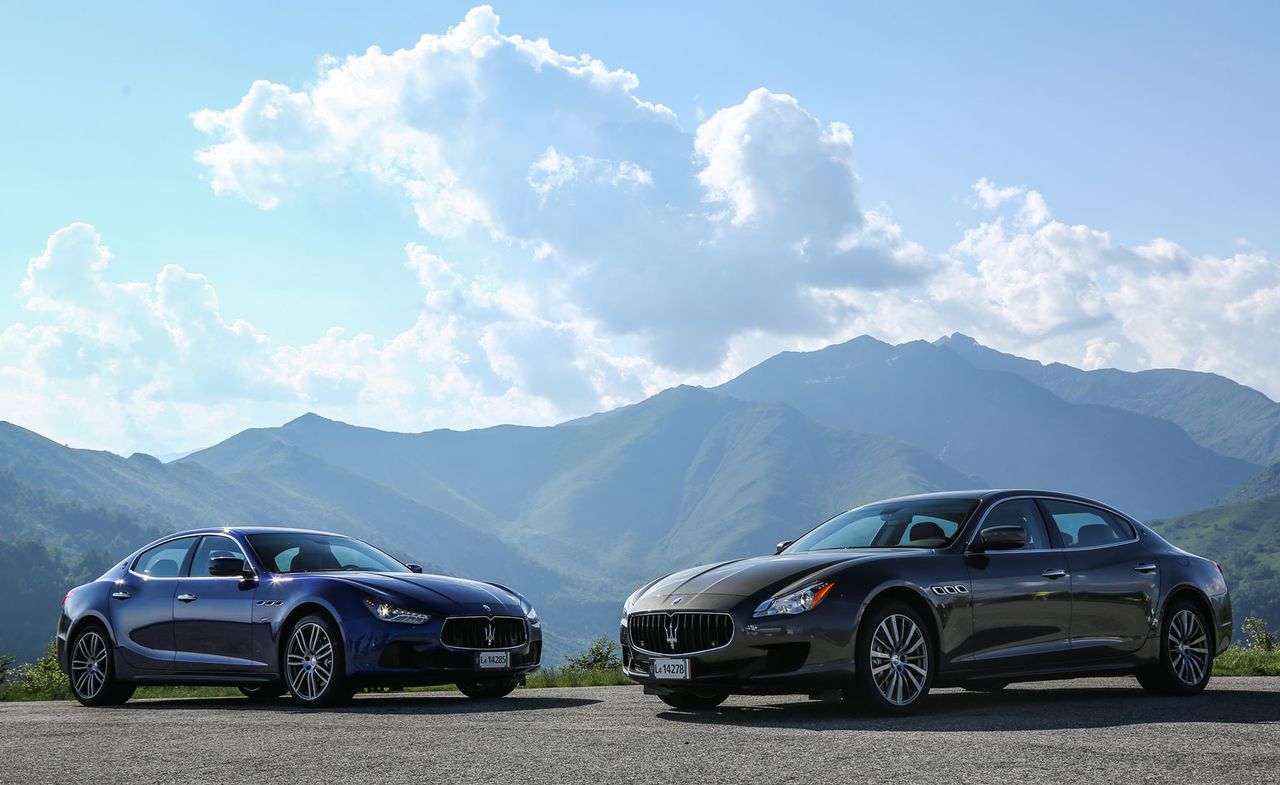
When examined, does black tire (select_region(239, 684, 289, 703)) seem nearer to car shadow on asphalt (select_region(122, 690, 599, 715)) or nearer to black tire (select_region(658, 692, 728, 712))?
car shadow on asphalt (select_region(122, 690, 599, 715))

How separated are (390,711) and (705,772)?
15.3ft

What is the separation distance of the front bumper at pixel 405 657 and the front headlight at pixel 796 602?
3222 millimetres

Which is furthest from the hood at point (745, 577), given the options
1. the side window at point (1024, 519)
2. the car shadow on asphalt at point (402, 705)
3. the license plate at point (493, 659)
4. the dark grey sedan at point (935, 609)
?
the license plate at point (493, 659)

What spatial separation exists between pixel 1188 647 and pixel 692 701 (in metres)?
4.23

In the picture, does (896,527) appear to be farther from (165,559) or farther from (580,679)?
(165,559)

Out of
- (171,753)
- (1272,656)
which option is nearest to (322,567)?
(171,753)

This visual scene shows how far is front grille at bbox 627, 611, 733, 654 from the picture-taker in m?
9.01

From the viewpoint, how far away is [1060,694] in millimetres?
10734

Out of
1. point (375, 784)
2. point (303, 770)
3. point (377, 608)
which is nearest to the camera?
point (375, 784)

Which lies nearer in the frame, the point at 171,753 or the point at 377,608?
the point at 171,753

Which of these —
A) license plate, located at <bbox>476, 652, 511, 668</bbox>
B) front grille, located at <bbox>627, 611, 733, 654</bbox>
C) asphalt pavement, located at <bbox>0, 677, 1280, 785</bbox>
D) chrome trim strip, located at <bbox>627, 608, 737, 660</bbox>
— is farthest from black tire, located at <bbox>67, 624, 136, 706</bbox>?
front grille, located at <bbox>627, 611, 733, 654</bbox>

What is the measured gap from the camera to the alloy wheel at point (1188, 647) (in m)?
10.6

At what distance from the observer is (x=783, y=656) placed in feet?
28.8

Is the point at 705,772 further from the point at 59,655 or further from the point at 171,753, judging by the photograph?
the point at 59,655
